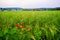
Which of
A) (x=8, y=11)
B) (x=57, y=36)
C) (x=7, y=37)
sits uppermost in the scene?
(x=8, y=11)

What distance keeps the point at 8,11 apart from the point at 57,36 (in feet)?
1.86

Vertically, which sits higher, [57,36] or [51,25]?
[51,25]

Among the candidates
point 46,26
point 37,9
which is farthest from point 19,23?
point 37,9

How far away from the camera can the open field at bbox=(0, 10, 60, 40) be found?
1344 millimetres

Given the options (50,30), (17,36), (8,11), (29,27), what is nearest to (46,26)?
(50,30)

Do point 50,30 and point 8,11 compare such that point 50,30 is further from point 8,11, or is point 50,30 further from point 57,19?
point 8,11

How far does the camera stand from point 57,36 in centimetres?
160

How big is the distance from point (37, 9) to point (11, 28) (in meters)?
0.50

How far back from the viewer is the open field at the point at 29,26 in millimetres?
1344

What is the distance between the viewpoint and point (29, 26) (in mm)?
1426

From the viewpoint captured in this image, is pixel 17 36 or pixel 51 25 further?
pixel 51 25

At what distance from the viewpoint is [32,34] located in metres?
1.44

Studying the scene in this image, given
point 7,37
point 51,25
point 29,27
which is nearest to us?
point 7,37

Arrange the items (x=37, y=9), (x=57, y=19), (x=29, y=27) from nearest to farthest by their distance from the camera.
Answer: (x=29, y=27)
(x=57, y=19)
(x=37, y=9)
